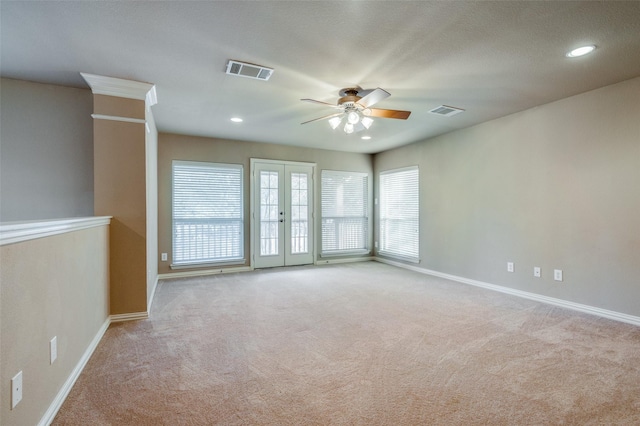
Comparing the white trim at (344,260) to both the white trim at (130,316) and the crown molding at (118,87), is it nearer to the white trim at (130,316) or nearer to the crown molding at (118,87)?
the white trim at (130,316)

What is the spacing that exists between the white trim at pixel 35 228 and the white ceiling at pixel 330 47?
1.42m

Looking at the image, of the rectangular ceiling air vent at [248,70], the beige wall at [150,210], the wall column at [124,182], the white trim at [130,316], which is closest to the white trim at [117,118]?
the wall column at [124,182]

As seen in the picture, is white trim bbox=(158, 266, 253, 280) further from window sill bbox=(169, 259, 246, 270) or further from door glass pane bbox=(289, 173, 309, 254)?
door glass pane bbox=(289, 173, 309, 254)

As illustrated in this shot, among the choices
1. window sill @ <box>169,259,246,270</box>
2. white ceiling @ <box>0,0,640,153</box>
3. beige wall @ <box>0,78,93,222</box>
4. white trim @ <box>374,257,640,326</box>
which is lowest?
white trim @ <box>374,257,640,326</box>

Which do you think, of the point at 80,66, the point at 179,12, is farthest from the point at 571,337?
the point at 80,66

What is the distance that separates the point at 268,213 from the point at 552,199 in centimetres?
449

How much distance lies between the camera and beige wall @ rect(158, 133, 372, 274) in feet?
17.0

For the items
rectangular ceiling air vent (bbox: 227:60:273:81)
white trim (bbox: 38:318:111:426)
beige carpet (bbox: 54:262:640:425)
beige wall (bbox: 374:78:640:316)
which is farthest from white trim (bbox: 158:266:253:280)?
rectangular ceiling air vent (bbox: 227:60:273:81)

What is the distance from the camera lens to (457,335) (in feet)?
9.30

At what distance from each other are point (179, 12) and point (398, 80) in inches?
80.5

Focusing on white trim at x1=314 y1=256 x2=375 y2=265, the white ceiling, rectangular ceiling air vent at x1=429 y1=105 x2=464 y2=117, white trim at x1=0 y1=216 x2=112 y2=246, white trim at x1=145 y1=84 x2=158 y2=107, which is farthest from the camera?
white trim at x1=314 y1=256 x2=375 y2=265

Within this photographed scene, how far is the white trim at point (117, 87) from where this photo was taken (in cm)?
301

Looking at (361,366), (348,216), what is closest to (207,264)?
(348,216)

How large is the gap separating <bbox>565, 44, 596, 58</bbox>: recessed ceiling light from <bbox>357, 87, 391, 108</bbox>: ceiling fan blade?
1548mm
